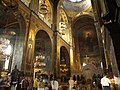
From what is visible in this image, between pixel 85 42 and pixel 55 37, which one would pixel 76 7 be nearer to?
pixel 85 42

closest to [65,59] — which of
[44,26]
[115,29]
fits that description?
[44,26]

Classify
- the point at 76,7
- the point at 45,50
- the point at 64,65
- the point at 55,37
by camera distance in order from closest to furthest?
the point at 45,50 → the point at 55,37 → the point at 64,65 → the point at 76,7

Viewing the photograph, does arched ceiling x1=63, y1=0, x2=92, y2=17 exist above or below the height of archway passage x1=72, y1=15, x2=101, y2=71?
above

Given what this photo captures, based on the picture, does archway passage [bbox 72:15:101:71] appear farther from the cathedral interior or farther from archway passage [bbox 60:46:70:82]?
archway passage [bbox 60:46:70:82]

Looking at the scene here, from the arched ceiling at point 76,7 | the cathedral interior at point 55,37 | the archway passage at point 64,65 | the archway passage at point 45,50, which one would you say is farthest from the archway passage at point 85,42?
the archway passage at point 45,50

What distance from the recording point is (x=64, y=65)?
632 inches

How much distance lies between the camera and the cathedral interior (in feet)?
11.9

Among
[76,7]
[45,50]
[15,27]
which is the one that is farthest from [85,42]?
[15,27]

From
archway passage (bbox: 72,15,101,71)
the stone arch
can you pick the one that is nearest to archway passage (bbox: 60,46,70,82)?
archway passage (bbox: 72,15,101,71)

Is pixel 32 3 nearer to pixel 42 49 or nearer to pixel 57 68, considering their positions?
pixel 42 49

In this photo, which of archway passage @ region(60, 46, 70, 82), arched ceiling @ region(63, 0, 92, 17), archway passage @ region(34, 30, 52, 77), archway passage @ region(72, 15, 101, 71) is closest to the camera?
archway passage @ region(34, 30, 52, 77)

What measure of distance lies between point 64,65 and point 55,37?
4.26 metres

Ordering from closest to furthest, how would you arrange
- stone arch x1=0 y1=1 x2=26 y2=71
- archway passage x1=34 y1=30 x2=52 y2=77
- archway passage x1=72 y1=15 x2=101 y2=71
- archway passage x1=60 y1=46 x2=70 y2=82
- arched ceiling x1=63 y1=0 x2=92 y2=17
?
stone arch x1=0 y1=1 x2=26 y2=71
archway passage x1=34 y1=30 x2=52 y2=77
archway passage x1=60 y1=46 x2=70 y2=82
arched ceiling x1=63 y1=0 x2=92 y2=17
archway passage x1=72 y1=15 x2=101 y2=71

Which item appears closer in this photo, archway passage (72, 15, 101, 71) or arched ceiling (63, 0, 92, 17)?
arched ceiling (63, 0, 92, 17)
